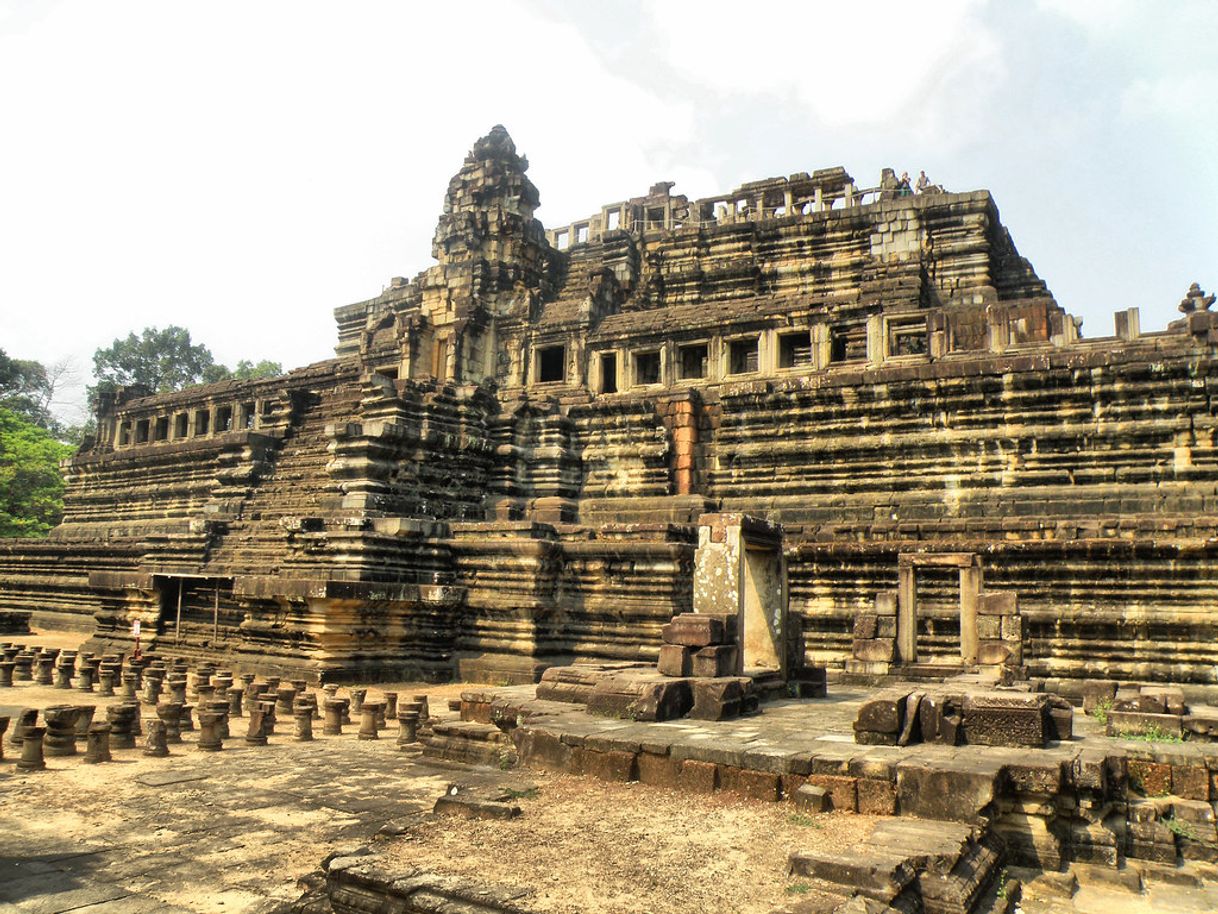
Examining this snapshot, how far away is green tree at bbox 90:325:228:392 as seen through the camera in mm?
70250

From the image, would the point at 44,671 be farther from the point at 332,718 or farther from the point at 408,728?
the point at 408,728

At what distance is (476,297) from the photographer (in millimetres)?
26281

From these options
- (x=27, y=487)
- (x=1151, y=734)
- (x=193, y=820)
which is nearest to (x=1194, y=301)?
(x=1151, y=734)

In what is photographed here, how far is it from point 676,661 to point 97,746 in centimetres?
576

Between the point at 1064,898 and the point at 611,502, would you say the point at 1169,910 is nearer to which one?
the point at 1064,898

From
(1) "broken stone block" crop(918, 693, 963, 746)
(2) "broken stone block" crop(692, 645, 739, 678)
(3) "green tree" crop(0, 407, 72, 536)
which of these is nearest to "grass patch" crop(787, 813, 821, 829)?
(1) "broken stone block" crop(918, 693, 963, 746)

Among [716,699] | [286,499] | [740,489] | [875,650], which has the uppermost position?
[740,489]

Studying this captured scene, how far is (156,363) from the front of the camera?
70.5 metres

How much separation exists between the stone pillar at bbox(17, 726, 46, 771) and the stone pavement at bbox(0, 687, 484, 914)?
10 centimetres

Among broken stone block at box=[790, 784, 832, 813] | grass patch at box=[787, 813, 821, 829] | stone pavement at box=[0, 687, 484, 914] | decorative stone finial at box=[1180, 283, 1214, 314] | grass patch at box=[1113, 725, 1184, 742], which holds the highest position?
decorative stone finial at box=[1180, 283, 1214, 314]

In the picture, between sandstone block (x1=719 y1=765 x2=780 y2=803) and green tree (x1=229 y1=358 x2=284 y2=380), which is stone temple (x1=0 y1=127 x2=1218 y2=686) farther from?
green tree (x1=229 y1=358 x2=284 y2=380)

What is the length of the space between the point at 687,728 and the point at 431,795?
2.36 meters

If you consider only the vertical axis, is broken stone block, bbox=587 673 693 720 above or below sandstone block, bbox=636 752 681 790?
above

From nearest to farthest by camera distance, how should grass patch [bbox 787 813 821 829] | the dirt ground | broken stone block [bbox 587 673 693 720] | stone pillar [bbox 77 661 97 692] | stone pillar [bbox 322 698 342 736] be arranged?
the dirt ground
grass patch [bbox 787 813 821 829]
broken stone block [bbox 587 673 693 720]
stone pillar [bbox 322 698 342 736]
stone pillar [bbox 77 661 97 692]
